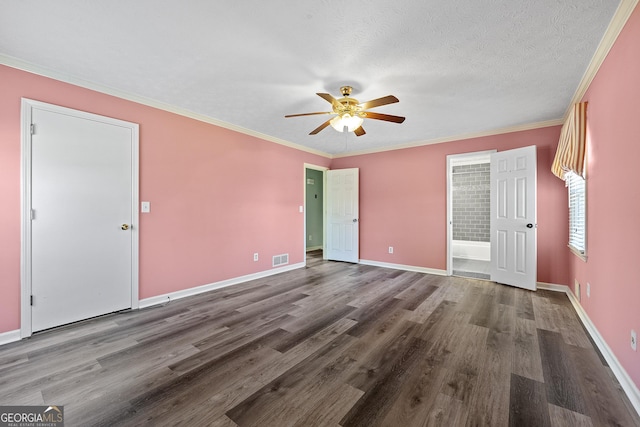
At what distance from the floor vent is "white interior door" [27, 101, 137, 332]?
7.03ft

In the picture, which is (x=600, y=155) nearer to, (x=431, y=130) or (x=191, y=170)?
(x=431, y=130)

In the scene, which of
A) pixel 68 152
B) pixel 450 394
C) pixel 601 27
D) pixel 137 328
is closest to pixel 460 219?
pixel 601 27

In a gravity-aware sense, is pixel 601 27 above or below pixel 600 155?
above

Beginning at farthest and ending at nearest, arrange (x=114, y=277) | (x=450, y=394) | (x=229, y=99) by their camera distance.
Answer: (x=229, y=99), (x=114, y=277), (x=450, y=394)

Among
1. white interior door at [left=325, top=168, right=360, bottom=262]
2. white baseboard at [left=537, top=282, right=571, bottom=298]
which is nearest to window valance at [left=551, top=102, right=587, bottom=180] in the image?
white baseboard at [left=537, top=282, right=571, bottom=298]

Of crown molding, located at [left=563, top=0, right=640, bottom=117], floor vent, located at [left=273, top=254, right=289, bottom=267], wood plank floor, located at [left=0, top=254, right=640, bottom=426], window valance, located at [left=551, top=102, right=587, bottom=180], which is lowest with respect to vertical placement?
wood plank floor, located at [left=0, top=254, right=640, bottom=426]

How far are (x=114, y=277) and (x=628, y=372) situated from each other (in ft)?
14.3

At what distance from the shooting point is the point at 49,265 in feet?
8.13

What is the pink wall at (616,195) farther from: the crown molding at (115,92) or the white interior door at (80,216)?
the white interior door at (80,216)

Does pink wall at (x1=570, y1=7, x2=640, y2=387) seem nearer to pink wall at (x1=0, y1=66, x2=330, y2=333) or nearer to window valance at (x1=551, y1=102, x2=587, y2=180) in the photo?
window valance at (x1=551, y1=102, x2=587, y2=180)

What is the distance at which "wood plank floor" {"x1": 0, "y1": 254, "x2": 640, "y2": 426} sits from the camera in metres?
1.50

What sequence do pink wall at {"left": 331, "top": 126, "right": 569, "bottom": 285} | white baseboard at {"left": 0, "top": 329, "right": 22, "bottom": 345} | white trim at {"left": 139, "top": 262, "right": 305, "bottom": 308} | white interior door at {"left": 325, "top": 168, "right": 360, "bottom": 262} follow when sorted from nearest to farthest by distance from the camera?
white baseboard at {"left": 0, "top": 329, "right": 22, "bottom": 345}, white trim at {"left": 139, "top": 262, "right": 305, "bottom": 308}, pink wall at {"left": 331, "top": 126, "right": 569, "bottom": 285}, white interior door at {"left": 325, "top": 168, "right": 360, "bottom": 262}

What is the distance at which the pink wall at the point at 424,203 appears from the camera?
3.73 meters

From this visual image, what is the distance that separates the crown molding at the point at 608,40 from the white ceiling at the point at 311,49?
0.04m
